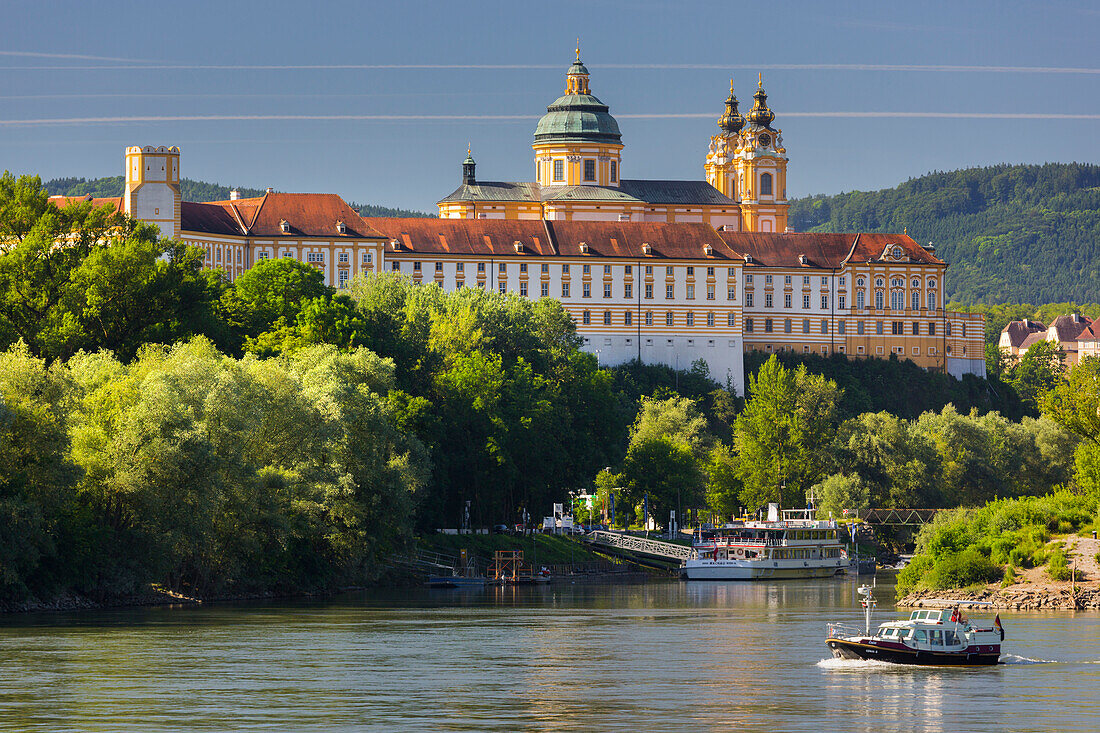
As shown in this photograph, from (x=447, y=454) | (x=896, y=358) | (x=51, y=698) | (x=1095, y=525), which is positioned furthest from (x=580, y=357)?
(x=51, y=698)

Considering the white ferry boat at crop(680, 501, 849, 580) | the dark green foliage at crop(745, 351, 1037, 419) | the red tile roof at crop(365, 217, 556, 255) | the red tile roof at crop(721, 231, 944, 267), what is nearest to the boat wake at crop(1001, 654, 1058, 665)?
the white ferry boat at crop(680, 501, 849, 580)

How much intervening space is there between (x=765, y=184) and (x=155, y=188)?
2598 inches

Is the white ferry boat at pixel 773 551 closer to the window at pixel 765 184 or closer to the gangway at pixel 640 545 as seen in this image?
the gangway at pixel 640 545

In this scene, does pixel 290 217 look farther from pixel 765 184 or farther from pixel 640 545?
pixel 640 545

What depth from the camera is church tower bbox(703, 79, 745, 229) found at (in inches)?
7052

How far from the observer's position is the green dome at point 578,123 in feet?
554

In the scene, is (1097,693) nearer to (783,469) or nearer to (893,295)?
(783,469)

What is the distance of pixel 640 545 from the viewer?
316 feet

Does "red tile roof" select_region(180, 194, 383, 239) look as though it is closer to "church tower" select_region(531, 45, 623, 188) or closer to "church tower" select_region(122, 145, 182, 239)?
"church tower" select_region(122, 145, 182, 239)

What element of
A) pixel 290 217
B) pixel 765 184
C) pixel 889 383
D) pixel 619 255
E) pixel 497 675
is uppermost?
pixel 765 184

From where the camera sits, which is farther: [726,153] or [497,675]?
[726,153]

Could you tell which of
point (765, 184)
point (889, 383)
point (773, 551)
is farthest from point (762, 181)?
point (773, 551)

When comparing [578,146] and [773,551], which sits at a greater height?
[578,146]

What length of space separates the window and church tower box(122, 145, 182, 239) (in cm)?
6365
